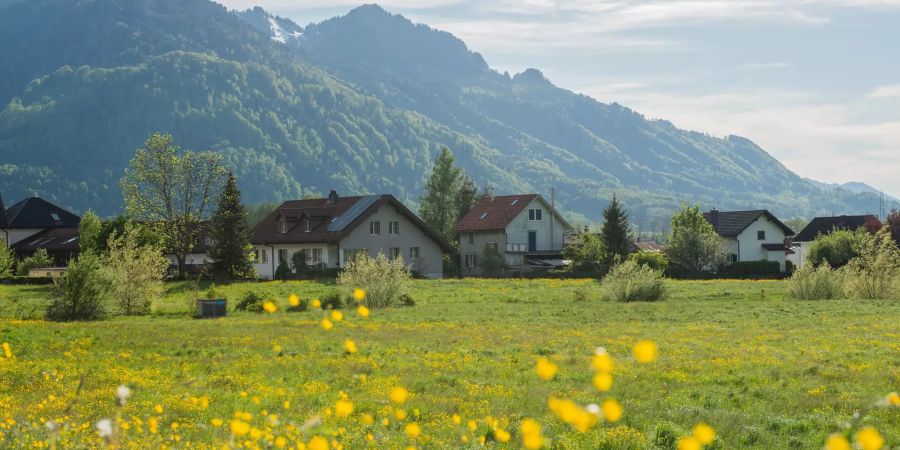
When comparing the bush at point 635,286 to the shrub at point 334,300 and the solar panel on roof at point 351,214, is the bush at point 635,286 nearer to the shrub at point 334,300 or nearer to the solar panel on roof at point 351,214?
the shrub at point 334,300

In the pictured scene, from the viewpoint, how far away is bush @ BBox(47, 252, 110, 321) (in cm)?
3416

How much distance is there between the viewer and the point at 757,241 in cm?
9356

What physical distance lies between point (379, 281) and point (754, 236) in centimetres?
6227

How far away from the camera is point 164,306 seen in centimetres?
4184

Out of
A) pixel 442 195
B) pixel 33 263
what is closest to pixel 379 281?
pixel 33 263

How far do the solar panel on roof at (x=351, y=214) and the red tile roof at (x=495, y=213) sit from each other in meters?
14.5

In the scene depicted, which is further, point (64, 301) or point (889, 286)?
point (889, 286)

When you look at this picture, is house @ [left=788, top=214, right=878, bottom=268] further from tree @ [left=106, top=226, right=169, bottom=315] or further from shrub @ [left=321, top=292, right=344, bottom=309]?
tree @ [left=106, top=226, right=169, bottom=315]

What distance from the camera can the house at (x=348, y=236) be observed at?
72.6 m

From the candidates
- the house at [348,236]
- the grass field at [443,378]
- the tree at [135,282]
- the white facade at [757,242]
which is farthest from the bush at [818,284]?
the white facade at [757,242]

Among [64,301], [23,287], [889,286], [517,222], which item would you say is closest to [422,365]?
[64,301]

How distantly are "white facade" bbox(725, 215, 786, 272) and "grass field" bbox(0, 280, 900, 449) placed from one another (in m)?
58.1

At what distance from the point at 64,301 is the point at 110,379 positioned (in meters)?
18.8

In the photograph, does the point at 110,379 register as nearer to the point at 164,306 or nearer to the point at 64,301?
the point at 64,301
